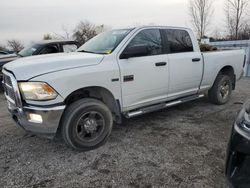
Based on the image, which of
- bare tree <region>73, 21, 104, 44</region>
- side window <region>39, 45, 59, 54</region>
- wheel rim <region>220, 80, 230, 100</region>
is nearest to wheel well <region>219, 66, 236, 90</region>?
wheel rim <region>220, 80, 230, 100</region>

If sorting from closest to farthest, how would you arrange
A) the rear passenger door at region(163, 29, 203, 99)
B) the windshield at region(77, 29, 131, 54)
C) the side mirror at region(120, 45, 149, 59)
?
the side mirror at region(120, 45, 149, 59) → the windshield at region(77, 29, 131, 54) → the rear passenger door at region(163, 29, 203, 99)

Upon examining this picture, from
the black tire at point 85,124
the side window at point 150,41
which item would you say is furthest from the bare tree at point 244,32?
the black tire at point 85,124

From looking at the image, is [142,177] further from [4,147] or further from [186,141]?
[4,147]

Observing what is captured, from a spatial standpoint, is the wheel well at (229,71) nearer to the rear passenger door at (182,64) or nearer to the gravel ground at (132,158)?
the rear passenger door at (182,64)

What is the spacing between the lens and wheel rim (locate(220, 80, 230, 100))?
5977 mm

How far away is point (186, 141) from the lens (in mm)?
3975

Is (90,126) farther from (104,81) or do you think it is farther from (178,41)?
(178,41)

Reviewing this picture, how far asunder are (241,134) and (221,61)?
12.8ft

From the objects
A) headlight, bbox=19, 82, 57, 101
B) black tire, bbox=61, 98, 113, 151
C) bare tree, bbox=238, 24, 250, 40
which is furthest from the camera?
bare tree, bbox=238, 24, 250, 40

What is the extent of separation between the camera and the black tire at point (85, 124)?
3502 mm

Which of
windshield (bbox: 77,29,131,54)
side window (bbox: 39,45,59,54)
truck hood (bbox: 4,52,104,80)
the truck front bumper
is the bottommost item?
the truck front bumper

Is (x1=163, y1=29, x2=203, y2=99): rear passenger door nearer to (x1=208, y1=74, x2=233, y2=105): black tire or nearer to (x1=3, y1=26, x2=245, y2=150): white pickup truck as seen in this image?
(x1=3, y1=26, x2=245, y2=150): white pickup truck

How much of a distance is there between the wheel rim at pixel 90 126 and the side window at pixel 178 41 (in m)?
1.97

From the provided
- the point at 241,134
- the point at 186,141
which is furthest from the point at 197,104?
the point at 241,134
